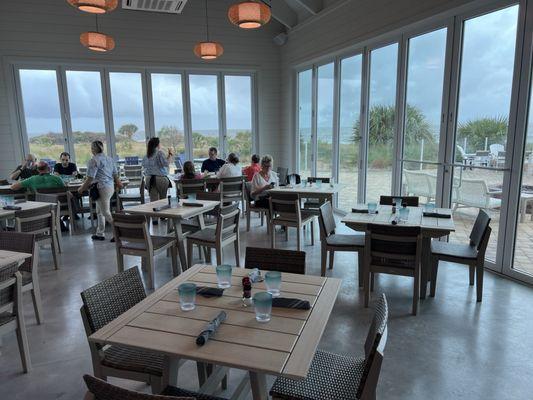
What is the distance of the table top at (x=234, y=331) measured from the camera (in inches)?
57.6

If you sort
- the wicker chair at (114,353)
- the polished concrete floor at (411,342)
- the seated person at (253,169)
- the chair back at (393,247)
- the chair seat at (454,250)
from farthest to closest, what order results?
the seated person at (253,169) → the chair seat at (454,250) → the chair back at (393,247) → the polished concrete floor at (411,342) → the wicker chair at (114,353)

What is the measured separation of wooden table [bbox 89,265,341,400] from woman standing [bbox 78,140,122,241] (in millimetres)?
3827

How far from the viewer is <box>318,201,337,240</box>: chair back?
3.77 meters

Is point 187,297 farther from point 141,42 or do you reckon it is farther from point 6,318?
point 141,42

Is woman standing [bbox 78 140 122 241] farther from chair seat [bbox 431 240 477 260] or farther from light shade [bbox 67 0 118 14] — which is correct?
chair seat [bbox 431 240 477 260]

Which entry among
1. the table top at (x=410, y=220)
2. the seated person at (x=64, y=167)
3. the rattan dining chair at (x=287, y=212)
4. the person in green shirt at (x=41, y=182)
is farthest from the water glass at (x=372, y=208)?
the seated person at (x=64, y=167)

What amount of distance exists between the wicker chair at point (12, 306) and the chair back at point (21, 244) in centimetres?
52

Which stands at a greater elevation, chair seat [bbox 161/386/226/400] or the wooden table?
the wooden table

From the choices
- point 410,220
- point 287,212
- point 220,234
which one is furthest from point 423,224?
point 220,234

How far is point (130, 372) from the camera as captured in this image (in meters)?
1.87

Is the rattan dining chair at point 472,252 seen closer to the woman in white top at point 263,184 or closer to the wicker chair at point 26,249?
the woman in white top at point 263,184

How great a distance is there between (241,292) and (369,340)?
683mm

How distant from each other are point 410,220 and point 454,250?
49cm

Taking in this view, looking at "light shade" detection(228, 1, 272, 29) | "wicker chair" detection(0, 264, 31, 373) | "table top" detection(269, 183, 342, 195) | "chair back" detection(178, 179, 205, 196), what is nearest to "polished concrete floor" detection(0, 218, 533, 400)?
"wicker chair" detection(0, 264, 31, 373)
